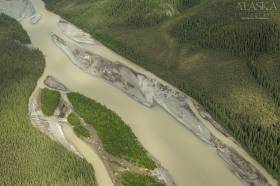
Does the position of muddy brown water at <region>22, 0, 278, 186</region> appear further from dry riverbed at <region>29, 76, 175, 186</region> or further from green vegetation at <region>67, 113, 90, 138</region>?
green vegetation at <region>67, 113, 90, 138</region>

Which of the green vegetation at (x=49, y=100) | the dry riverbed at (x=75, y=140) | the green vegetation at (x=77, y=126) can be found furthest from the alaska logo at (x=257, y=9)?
the green vegetation at (x=49, y=100)

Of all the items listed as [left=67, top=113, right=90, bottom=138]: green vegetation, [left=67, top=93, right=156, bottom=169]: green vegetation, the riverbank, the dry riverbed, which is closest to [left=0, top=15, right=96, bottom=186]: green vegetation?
the dry riverbed

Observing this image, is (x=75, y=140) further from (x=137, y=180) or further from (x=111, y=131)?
(x=137, y=180)

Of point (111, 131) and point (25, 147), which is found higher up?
point (25, 147)

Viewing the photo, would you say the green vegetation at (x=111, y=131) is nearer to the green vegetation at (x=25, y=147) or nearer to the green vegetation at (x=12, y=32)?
the green vegetation at (x=25, y=147)

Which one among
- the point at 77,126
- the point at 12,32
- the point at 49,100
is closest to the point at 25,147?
the point at 77,126

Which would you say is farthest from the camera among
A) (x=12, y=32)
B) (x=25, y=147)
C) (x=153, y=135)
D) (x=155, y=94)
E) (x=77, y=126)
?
(x=12, y=32)

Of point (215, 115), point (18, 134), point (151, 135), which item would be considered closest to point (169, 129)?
point (151, 135)
